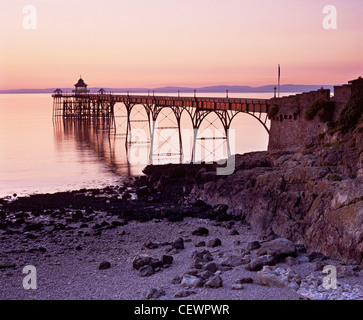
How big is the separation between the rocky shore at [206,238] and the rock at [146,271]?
31 millimetres

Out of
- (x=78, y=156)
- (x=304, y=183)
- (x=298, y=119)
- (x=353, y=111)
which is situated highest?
(x=353, y=111)

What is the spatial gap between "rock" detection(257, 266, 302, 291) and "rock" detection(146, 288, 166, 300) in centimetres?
247

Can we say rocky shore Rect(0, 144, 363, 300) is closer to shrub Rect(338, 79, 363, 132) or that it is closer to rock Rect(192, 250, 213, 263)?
rock Rect(192, 250, 213, 263)

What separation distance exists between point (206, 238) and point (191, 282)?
5431 millimetres

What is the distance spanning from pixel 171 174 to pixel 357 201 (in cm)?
1473

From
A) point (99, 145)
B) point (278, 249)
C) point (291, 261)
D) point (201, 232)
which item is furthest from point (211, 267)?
point (99, 145)

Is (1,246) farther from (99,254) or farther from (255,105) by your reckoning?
(255,105)

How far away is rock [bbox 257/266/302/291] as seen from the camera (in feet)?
39.1

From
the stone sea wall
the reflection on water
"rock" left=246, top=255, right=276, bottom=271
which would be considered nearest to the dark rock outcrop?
"rock" left=246, top=255, right=276, bottom=271

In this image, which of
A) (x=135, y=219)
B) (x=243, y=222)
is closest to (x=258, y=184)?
(x=243, y=222)

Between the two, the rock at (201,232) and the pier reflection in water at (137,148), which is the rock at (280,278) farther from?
the pier reflection in water at (137,148)

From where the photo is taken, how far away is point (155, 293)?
1224 centimetres

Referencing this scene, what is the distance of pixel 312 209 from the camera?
1686 cm

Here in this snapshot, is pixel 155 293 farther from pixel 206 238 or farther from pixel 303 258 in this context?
pixel 206 238
